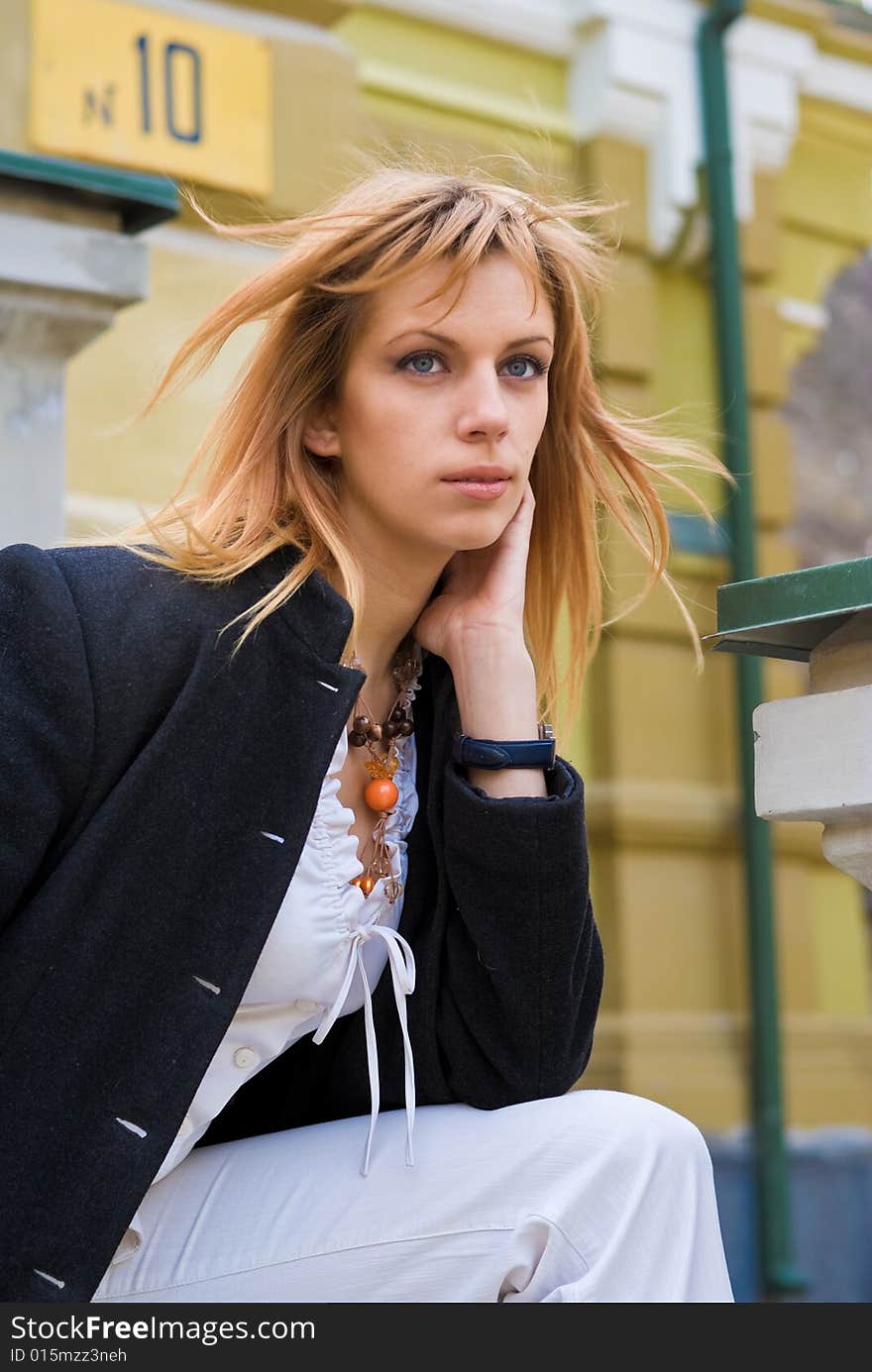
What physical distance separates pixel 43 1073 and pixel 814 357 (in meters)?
4.79

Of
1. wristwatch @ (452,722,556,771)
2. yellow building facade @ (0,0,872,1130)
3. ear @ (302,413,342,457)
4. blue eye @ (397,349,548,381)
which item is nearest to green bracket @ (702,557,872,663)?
wristwatch @ (452,722,556,771)

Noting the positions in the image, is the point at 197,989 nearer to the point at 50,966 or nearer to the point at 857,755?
the point at 50,966

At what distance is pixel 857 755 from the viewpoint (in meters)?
1.68

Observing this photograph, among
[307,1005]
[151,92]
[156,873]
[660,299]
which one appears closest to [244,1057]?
[307,1005]

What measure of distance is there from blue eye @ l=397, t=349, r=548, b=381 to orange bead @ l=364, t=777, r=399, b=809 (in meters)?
0.46

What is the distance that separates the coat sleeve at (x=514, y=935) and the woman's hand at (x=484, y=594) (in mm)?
206

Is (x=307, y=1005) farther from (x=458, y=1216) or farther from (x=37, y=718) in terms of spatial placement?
(x=37, y=718)

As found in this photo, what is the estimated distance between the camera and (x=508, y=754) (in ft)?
6.50

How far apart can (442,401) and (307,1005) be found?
2.14 ft

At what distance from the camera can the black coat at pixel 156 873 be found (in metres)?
1.69

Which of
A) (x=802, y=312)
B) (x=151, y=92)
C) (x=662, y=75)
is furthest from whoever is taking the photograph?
(x=802, y=312)

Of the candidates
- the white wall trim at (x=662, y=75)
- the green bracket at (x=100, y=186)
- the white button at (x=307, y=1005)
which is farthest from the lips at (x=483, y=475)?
the white wall trim at (x=662, y=75)

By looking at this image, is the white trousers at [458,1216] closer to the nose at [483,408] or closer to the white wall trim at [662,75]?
the nose at [483,408]

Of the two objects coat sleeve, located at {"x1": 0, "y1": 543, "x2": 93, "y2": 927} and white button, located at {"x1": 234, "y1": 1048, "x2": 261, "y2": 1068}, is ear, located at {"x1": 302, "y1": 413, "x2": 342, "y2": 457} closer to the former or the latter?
coat sleeve, located at {"x1": 0, "y1": 543, "x2": 93, "y2": 927}
